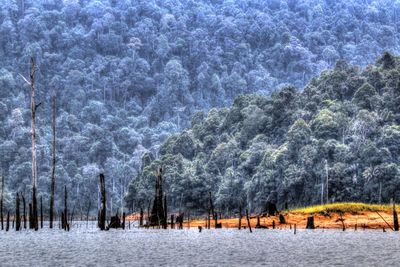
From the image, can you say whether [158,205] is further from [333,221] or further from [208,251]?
[208,251]

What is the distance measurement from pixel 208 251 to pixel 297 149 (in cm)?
6297

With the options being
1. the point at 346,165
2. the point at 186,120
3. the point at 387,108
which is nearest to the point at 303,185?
the point at 346,165

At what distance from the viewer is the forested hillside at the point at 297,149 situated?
9688 cm

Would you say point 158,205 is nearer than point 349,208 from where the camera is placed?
Yes

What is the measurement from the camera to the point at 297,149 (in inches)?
4190

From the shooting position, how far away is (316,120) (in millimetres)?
112625

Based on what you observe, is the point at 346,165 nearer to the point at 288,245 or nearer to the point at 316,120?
the point at 316,120

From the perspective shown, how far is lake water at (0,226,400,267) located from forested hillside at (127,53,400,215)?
3814 centimetres

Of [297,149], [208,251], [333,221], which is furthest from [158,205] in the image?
[297,149]

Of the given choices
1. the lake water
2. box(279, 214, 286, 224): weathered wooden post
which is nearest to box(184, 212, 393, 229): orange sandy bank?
box(279, 214, 286, 224): weathered wooden post

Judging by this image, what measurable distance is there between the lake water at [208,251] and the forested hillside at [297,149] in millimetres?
38137

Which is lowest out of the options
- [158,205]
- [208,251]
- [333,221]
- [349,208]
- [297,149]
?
[208,251]

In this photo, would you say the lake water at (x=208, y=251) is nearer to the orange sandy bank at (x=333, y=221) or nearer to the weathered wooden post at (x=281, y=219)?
the orange sandy bank at (x=333, y=221)

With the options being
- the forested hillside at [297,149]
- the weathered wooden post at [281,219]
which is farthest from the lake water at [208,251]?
the forested hillside at [297,149]
